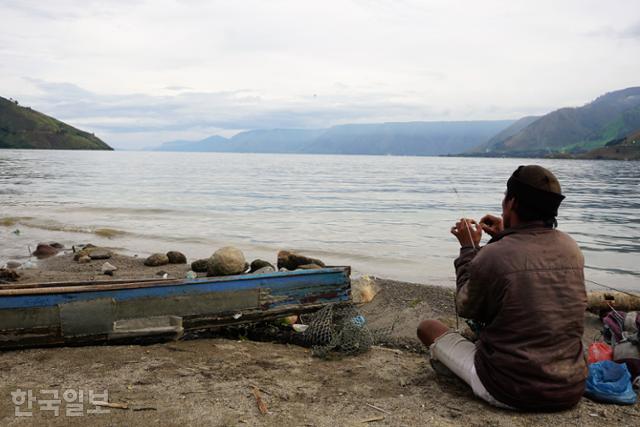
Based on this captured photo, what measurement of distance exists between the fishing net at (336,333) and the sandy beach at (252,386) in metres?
0.16

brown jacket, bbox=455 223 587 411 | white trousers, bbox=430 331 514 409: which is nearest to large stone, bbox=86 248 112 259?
white trousers, bbox=430 331 514 409

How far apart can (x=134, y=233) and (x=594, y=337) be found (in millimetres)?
15002

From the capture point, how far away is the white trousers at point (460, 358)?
4.31 metres

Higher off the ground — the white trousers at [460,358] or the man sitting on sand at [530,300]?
the man sitting on sand at [530,300]

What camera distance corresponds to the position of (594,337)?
7.49m

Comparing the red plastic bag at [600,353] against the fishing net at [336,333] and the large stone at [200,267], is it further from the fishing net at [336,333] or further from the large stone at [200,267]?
the large stone at [200,267]

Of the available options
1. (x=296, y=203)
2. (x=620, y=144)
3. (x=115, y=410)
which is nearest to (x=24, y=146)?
(x=296, y=203)

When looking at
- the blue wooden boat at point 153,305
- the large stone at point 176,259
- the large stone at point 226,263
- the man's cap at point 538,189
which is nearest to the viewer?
the man's cap at point 538,189

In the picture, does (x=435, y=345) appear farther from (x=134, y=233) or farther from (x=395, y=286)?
(x=134, y=233)

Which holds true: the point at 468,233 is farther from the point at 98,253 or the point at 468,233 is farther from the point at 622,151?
the point at 622,151

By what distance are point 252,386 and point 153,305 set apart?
1.90m

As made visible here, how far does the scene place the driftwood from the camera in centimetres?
844

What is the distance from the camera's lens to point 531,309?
376 cm

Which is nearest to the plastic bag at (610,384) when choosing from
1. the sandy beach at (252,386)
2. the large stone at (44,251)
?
the sandy beach at (252,386)
